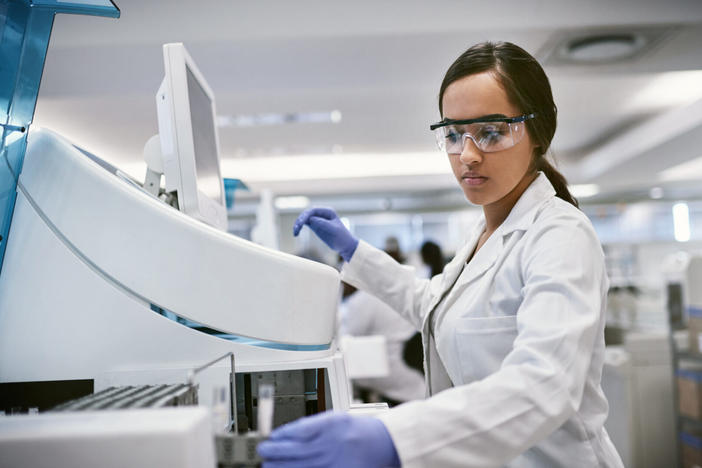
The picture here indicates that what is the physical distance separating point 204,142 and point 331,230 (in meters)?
0.38

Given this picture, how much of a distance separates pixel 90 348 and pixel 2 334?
0.44 feet

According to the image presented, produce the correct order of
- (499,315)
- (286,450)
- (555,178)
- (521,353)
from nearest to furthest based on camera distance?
1. (286,450)
2. (521,353)
3. (499,315)
4. (555,178)

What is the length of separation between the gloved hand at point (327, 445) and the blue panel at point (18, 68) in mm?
561

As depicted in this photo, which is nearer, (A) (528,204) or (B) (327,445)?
(B) (327,445)

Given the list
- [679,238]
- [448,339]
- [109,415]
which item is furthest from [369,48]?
[679,238]

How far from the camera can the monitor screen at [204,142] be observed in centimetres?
104

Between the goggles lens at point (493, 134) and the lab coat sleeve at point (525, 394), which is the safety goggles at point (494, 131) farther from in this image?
the lab coat sleeve at point (525, 394)

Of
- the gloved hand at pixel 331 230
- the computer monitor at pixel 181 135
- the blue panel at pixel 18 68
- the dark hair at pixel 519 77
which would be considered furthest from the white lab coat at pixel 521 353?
the blue panel at pixel 18 68

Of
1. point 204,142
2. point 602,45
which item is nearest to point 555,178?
point 204,142

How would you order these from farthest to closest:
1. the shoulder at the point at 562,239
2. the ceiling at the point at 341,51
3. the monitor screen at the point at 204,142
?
the ceiling at the point at 341,51 < the monitor screen at the point at 204,142 < the shoulder at the point at 562,239

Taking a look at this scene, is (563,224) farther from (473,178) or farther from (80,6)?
(80,6)

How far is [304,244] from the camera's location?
30.6ft

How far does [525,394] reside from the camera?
62 cm

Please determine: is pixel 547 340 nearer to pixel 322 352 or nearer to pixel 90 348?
pixel 322 352
